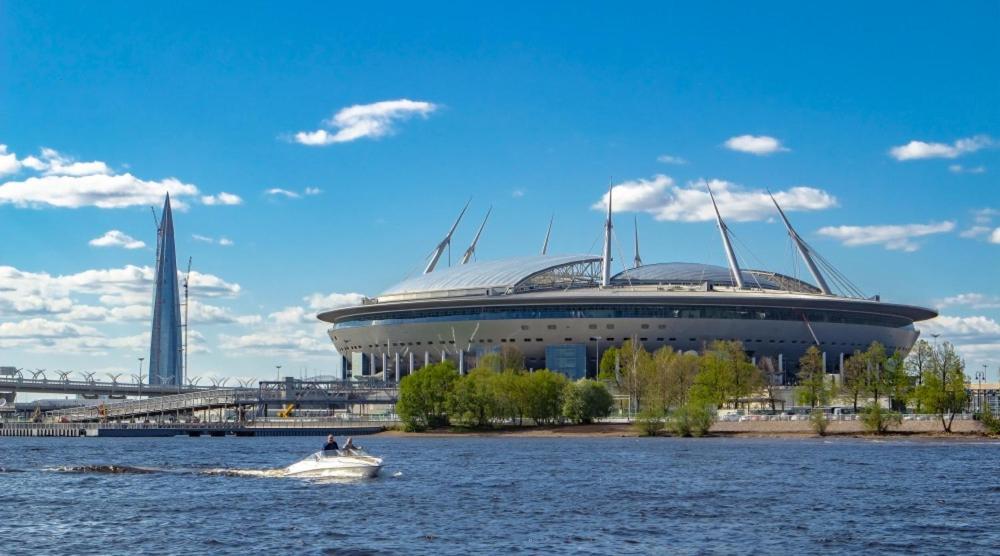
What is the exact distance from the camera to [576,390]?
11775 cm

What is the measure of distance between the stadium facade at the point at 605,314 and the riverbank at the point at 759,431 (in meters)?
40.7

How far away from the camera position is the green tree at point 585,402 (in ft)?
383

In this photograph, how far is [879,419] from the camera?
100188 millimetres

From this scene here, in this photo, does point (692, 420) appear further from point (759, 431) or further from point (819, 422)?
point (819, 422)

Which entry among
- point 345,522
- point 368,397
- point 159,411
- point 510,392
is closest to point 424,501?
point 345,522

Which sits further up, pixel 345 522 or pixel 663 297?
pixel 663 297

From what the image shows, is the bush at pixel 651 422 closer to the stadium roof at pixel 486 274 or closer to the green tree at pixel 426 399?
the green tree at pixel 426 399

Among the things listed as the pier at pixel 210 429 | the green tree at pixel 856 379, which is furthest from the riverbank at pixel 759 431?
the pier at pixel 210 429

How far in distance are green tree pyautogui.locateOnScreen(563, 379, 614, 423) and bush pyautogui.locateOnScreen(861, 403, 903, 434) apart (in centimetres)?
2369

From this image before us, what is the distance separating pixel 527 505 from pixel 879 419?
189 ft

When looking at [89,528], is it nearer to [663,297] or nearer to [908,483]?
[908,483]

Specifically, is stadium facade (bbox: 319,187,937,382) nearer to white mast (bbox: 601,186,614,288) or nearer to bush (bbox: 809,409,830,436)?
white mast (bbox: 601,186,614,288)

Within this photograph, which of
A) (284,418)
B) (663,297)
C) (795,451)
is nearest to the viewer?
(795,451)

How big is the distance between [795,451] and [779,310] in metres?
77.1
